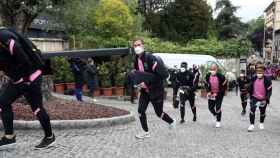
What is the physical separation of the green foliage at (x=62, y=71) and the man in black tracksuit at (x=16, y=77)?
16.5m

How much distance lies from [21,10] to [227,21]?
7714 cm

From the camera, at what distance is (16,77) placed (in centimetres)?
714

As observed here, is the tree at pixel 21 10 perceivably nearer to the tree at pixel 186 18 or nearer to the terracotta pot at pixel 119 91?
the terracotta pot at pixel 119 91

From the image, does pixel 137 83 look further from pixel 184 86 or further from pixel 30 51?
pixel 184 86

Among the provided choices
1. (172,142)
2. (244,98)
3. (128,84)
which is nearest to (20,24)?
(172,142)

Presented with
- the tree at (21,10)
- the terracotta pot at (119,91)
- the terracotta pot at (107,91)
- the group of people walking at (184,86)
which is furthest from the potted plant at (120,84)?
the tree at (21,10)

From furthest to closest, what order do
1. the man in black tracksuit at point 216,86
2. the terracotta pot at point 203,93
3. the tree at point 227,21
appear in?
the tree at point 227,21
the terracotta pot at point 203,93
the man in black tracksuit at point 216,86

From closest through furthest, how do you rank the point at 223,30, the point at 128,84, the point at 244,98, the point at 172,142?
the point at 172,142 < the point at 244,98 < the point at 128,84 < the point at 223,30

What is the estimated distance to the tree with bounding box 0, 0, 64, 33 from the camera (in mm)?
11938

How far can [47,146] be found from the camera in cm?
751

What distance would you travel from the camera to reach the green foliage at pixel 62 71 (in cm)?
2378

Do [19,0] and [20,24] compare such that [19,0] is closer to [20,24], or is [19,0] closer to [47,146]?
[20,24]

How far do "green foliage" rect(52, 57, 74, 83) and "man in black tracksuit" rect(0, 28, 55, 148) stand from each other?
648 inches

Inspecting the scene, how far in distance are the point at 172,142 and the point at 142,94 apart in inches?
38.2
